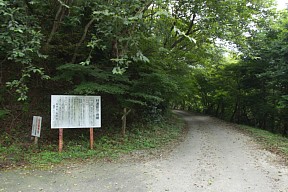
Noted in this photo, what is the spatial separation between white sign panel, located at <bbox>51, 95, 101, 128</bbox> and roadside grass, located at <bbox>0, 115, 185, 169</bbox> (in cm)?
77

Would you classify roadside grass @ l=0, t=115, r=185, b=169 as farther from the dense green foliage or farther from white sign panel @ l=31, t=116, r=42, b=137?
the dense green foliage

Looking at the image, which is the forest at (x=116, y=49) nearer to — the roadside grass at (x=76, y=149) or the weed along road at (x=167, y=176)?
the roadside grass at (x=76, y=149)

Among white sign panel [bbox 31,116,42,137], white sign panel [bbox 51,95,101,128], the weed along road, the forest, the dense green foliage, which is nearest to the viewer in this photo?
the weed along road

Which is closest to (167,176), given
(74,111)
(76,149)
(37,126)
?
(76,149)

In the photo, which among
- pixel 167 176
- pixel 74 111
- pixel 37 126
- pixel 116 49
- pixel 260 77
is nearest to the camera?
pixel 167 176

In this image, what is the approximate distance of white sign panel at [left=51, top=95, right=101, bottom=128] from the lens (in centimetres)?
606

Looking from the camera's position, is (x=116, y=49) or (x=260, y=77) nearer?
(x=116, y=49)

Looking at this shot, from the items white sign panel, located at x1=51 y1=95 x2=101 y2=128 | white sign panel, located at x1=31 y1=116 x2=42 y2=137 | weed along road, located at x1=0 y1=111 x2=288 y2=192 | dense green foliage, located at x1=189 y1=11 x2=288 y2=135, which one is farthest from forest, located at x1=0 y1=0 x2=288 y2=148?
weed along road, located at x1=0 y1=111 x2=288 y2=192

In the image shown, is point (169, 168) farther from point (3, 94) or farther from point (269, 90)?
point (269, 90)

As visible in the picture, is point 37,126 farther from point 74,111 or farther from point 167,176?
point 167,176

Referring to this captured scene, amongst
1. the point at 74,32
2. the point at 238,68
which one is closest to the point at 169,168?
the point at 74,32

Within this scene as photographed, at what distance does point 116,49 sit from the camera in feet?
23.1

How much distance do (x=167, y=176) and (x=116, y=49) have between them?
4.12m

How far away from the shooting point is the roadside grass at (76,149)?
18.2 ft
